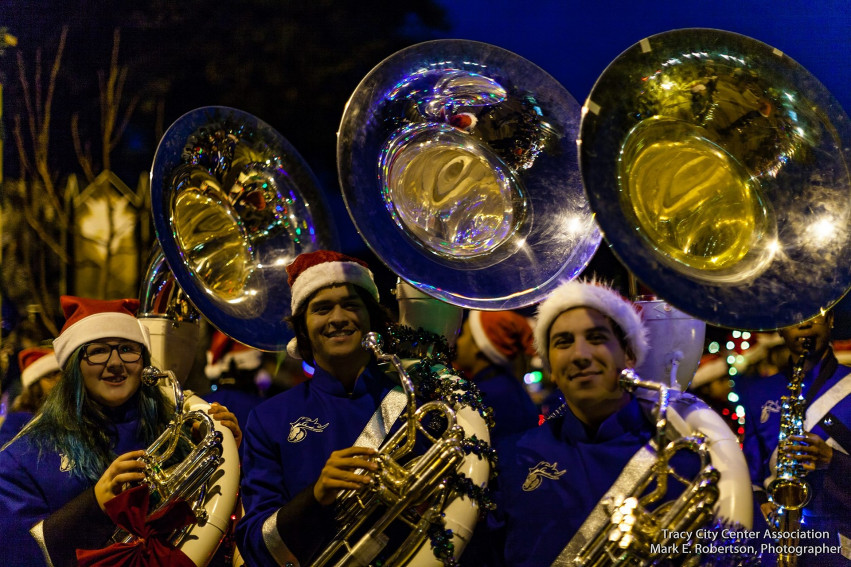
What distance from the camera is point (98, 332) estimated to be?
3037 mm

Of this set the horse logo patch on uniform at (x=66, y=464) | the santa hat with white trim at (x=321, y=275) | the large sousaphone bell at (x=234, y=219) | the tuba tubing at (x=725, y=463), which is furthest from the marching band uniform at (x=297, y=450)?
the tuba tubing at (x=725, y=463)

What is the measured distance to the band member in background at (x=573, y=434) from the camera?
Answer: 2496 millimetres

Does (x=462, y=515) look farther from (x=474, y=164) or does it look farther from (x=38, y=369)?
(x=38, y=369)

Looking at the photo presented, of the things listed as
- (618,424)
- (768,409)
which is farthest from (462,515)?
(768,409)

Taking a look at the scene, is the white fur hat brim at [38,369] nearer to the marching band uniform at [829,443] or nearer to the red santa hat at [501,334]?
the red santa hat at [501,334]

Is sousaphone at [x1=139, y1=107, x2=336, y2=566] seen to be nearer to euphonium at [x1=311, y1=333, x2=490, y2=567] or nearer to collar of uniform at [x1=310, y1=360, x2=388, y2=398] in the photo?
collar of uniform at [x1=310, y1=360, x2=388, y2=398]

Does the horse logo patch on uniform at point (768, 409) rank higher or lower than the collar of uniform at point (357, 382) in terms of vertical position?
higher

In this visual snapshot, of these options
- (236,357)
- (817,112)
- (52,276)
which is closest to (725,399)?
(817,112)

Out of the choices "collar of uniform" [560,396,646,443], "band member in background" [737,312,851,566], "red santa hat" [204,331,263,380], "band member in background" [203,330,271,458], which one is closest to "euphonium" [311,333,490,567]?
"collar of uniform" [560,396,646,443]

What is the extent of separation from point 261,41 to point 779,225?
2.38 meters

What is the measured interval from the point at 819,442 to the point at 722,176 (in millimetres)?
857

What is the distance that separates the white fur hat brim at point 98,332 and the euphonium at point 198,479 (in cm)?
24

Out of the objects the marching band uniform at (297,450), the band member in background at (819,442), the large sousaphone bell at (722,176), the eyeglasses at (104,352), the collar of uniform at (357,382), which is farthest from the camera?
the eyeglasses at (104,352)

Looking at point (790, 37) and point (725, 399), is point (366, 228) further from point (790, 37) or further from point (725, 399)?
point (790, 37)
